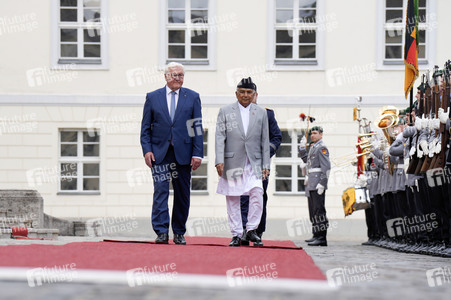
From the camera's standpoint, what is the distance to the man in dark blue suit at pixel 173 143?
38.0 ft

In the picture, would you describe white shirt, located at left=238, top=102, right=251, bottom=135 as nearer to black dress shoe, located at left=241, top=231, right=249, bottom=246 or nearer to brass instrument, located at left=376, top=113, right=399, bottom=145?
black dress shoe, located at left=241, top=231, right=249, bottom=246

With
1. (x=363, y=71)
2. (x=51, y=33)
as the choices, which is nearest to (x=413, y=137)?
(x=363, y=71)

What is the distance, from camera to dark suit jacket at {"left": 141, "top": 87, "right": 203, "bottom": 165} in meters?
11.6

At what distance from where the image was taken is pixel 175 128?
11.6m

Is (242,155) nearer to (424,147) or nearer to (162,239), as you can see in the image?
(162,239)

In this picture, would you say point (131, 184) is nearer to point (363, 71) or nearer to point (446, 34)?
point (363, 71)

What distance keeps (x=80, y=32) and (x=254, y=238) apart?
15290mm

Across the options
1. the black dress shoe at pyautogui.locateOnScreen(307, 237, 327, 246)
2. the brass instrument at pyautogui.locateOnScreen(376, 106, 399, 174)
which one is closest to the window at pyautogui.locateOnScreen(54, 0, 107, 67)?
the black dress shoe at pyautogui.locateOnScreen(307, 237, 327, 246)

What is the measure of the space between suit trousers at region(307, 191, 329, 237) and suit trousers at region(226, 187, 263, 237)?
481 cm

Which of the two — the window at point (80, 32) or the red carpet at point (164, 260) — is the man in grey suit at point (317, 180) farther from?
the window at point (80, 32)

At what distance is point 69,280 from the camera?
19.8 feet

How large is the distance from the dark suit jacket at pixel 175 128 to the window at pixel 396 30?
1469 centimetres

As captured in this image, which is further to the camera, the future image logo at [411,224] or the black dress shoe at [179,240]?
the future image logo at [411,224]

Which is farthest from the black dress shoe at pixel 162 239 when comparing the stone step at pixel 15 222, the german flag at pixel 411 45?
the stone step at pixel 15 222
